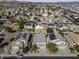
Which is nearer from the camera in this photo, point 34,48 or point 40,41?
point 34,48

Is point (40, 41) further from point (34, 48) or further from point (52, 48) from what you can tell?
point (52, 48)

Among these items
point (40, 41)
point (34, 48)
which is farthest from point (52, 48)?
point (40, 41)

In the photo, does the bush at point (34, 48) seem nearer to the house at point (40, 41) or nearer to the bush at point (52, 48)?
the house at point (40, 41)

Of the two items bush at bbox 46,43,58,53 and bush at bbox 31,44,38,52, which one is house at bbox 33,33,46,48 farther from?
bush at bbox 46,43,58,53

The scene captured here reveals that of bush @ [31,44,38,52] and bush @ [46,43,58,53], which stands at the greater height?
bush @ [46,43,58,53]

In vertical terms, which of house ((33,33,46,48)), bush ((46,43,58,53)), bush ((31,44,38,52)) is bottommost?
house ((33,33,46,48))

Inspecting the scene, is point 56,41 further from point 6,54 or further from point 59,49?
point 6,54

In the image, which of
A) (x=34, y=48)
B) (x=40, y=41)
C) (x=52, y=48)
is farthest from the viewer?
(x=40, y=41)

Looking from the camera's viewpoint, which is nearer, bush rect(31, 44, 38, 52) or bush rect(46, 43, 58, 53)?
bush rect(46, 43, 58, 53)

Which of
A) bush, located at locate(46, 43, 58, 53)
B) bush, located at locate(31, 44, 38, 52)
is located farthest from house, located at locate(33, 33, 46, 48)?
bush, located at locate(46, 43, 58, 53)

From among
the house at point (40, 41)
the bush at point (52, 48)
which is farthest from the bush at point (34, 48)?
the bush at point (52, 48)

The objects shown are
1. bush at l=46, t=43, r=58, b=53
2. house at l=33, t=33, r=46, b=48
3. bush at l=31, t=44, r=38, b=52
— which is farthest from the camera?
house at l=33, t=33, r=46, b=48

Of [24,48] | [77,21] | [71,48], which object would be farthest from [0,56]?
[77,21]
